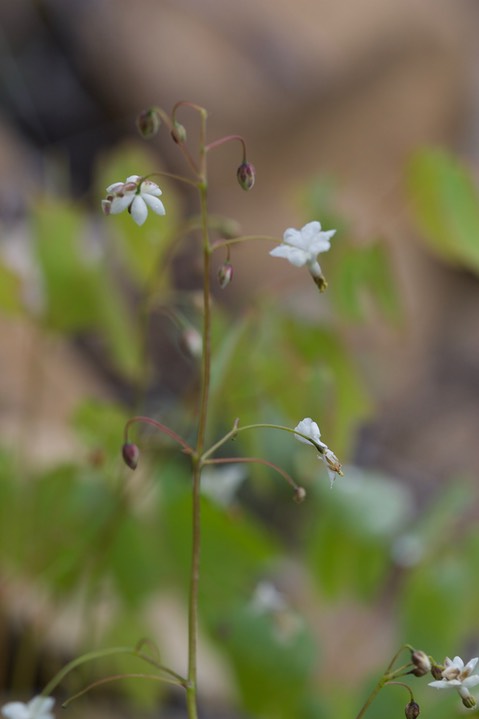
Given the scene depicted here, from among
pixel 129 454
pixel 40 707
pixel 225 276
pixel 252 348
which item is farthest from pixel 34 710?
pixel 252 348

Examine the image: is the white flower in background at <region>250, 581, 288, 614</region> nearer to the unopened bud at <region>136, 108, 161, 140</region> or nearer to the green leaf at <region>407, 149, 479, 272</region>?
the green leaf at <region>407, 149, 479, 272</region>

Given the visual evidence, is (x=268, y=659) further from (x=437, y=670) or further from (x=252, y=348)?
(x=437, y=670)

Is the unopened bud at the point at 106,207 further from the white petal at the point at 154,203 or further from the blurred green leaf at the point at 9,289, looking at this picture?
the blurred green leaf at the point at 9,289

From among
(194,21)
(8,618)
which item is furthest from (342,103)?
(8,618)

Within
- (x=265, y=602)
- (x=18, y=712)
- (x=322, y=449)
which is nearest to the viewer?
(x=322, y=449)

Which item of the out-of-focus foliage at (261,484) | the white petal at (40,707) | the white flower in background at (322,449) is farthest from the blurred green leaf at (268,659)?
the white flower in background at (322,449)

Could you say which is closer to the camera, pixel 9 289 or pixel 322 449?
pixel 322 449
